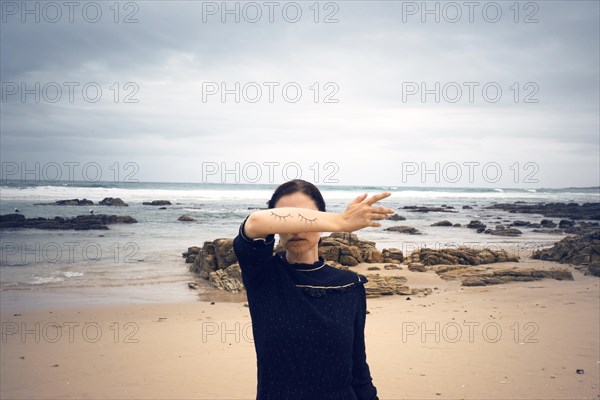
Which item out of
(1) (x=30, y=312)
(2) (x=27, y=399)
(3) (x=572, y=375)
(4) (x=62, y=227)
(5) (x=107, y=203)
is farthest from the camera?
(5) (x=107, y=203)

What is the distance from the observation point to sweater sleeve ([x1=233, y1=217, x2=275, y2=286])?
1.83 metres

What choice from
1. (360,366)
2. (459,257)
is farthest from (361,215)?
(459,257)

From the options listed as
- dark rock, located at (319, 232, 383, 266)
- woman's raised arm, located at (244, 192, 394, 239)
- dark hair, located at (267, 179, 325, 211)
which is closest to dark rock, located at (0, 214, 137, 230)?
dark rock, located at (319, 232, 383, 266)

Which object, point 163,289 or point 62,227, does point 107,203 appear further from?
point 163,289

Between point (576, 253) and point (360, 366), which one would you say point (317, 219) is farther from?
point (576, 253)

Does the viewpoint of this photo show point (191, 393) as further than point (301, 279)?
Yes

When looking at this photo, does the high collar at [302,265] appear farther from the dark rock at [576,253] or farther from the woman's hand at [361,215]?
the dark rock at [576,253]

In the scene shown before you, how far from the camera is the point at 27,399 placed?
5.01 m

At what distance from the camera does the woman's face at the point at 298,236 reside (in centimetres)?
200

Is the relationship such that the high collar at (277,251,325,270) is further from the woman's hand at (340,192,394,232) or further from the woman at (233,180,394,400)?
the woman's hand at (340,192,394,232)

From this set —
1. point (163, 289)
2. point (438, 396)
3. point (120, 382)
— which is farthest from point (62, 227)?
point (438, 396)

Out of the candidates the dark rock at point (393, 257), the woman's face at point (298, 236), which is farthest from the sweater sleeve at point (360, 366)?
the dark rock at point (393, 257)

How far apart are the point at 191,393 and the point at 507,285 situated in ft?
24.9

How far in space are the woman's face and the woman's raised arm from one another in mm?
211
